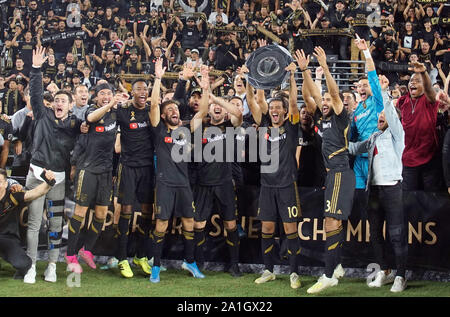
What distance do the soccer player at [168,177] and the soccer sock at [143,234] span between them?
239 millimetres

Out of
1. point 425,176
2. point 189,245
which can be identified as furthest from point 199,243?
point 425,176

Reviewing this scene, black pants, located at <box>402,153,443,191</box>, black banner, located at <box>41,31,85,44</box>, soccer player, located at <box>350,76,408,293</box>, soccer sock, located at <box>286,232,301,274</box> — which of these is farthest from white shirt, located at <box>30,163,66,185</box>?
black banner, located at <box>41,31,85,44</box>

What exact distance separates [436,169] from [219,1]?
9729mm

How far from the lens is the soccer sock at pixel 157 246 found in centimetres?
579

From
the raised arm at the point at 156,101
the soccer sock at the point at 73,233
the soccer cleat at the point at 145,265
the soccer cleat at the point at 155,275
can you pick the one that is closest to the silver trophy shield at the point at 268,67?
the raised arm at the point at 156,101

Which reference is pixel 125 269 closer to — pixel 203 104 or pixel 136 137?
pixel 136 137

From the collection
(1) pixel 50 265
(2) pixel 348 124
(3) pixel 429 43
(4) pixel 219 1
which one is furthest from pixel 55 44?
(2) pixel 348 124

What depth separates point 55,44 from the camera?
14.6 metres

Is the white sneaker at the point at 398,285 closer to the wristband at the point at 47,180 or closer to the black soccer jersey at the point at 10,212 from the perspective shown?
the wristband at the point at 47,180

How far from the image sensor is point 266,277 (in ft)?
19.1

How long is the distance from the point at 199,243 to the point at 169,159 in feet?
3.27

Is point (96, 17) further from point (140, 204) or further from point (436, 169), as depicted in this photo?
point (436, 169)
